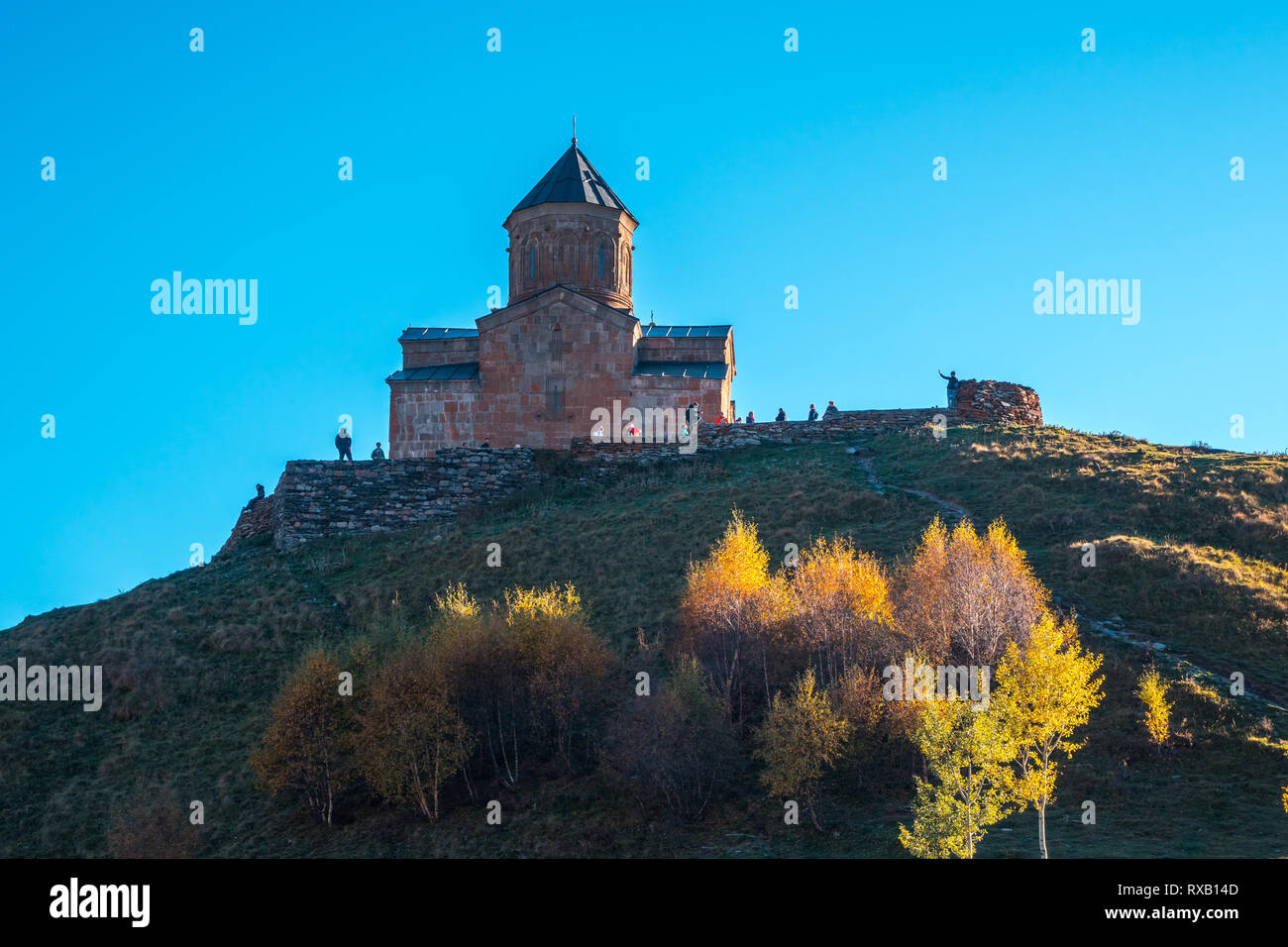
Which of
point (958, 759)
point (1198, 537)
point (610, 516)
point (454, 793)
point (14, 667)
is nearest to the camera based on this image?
point (958, 759)

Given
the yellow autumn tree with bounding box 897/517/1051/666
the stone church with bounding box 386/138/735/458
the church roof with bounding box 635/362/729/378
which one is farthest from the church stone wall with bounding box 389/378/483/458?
the yellow autumn tree with bounding box 897/517/1051/666

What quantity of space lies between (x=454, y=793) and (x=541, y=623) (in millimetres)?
3080

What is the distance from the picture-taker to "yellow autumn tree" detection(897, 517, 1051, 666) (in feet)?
57.9

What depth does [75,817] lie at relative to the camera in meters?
17.5

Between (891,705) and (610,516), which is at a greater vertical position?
(610,516)

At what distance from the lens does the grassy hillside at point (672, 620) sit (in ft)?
51.0

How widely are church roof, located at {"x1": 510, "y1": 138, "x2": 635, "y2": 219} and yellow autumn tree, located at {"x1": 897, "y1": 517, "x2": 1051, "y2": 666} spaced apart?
20092 millimetres

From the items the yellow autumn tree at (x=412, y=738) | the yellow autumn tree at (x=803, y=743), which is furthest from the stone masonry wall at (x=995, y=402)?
the yellow autumn tree at (x=412, y=738)

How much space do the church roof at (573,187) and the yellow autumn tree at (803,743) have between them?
23.2 meters

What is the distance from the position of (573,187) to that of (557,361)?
20.5 ft

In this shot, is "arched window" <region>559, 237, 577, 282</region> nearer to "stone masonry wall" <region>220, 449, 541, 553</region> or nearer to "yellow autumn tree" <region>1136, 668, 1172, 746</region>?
"stone masonry wall" <region>220, 449, 541, 553</region>

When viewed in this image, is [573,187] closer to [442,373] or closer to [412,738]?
[442,373]
